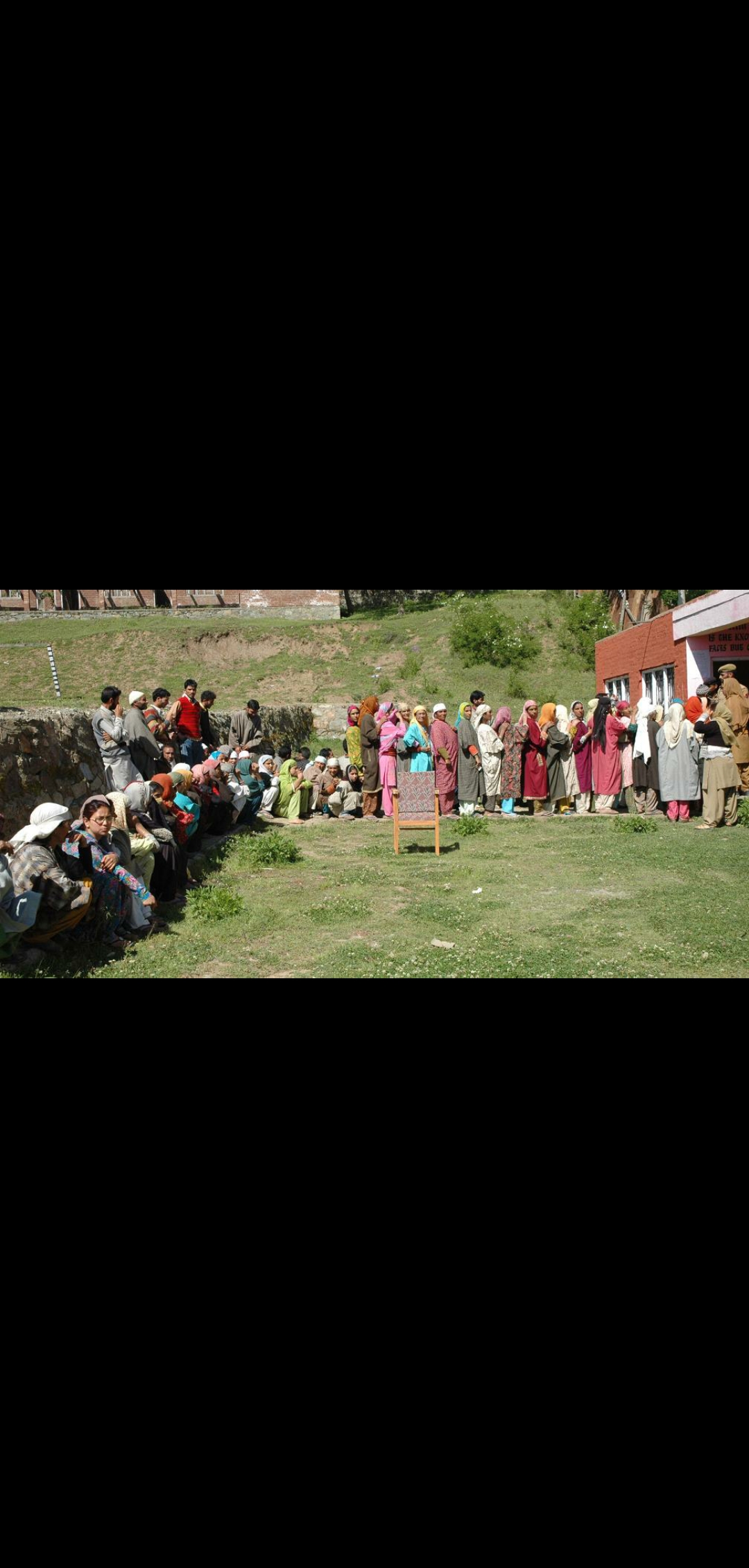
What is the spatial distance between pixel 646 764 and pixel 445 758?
2441 mm

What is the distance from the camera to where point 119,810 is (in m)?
6.53

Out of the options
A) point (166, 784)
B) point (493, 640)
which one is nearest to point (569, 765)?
point (166, 784)

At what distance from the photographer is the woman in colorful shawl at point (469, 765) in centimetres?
1198

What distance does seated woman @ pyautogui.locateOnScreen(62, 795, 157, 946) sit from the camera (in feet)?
18.6

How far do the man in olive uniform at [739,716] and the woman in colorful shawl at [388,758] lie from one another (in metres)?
3.86

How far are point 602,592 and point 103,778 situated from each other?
18.8m

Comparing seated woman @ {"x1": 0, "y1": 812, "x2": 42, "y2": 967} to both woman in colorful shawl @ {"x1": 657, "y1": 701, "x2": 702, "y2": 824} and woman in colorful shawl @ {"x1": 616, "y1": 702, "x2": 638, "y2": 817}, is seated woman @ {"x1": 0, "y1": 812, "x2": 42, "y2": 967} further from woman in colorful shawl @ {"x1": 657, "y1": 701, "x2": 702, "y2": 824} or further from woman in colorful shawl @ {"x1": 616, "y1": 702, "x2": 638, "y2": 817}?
woman in colorful shawl @ {"x1": 616, "y1": 702, "x2": 638, "y2": 817}

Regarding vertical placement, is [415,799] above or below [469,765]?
below

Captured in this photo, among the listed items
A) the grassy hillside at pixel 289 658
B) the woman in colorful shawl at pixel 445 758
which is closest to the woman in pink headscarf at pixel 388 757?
the woman in colorful shawl at pixel 445 758

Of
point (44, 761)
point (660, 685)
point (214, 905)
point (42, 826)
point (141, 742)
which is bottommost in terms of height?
point (214, 905)

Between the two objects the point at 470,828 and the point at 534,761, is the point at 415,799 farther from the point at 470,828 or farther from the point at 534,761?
the point at 534,761

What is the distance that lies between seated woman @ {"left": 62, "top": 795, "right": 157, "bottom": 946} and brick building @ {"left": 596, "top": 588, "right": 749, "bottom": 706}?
9339 mm

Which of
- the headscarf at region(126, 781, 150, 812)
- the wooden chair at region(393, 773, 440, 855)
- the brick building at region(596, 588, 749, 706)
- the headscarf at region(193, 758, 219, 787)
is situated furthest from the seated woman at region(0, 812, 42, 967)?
the brick building at region(596, 588, 749, 706)

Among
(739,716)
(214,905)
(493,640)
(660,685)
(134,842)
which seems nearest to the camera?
(134,842)
